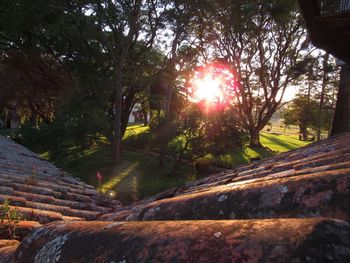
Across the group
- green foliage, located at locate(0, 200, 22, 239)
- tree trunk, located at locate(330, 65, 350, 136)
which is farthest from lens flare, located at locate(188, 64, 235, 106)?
green foliage, located at locate(0, 200, 22, 239)

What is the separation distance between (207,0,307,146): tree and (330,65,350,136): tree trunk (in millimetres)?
11136

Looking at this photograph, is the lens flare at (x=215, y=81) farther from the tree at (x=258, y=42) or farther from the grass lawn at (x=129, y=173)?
the grass lawn at (x=129, y=173)

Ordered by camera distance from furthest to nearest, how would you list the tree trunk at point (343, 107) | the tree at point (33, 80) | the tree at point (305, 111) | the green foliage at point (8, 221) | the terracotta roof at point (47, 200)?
the tree at point (305, 111) → the tree at point (33, 80) → the tree trunk at point (343, 107) → the terracotta roof at point (47, 200) → the green foliage at point (8, 221)

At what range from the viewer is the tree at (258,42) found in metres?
25.3

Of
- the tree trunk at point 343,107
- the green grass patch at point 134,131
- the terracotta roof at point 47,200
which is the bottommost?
the green grass patch at point 134,131

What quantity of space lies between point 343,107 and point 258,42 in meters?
17.9

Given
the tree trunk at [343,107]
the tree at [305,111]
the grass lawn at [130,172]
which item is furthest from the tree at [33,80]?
the tree at [305,111]

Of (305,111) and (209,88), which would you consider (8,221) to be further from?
(305,111)

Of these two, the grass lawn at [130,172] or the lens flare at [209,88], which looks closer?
the grass lawn at [130,172]

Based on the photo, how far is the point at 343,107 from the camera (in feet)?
42.2

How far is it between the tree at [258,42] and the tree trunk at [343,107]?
11136 millimetres

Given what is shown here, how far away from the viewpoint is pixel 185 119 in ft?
63.1

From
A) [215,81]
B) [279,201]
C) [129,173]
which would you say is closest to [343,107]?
[129,173]

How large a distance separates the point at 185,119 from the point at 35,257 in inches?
697
